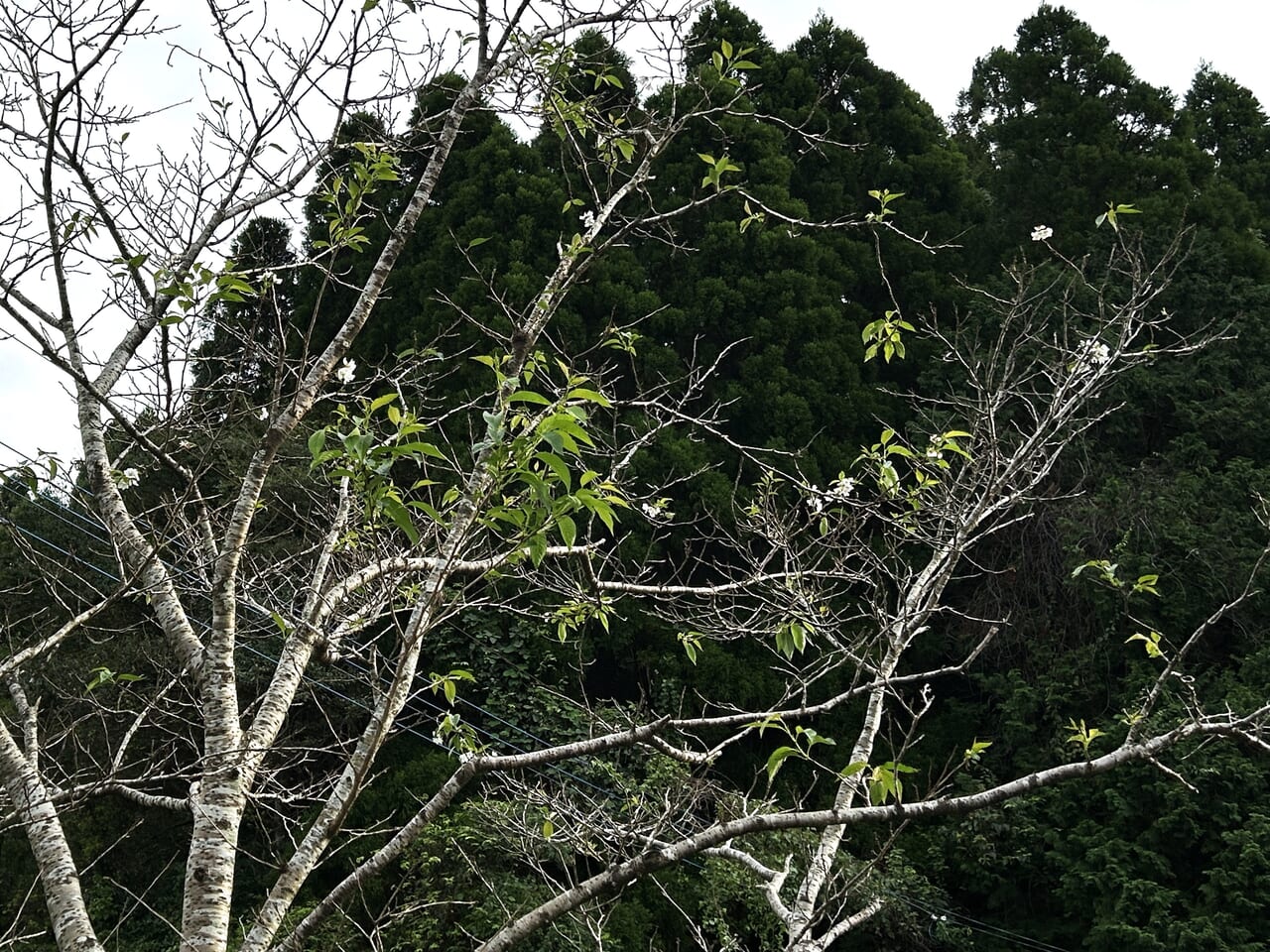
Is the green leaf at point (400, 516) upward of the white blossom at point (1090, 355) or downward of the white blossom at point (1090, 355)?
downward

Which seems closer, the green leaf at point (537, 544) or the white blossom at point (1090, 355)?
the green leaf at point (537, 544)

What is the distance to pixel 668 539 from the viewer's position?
8.83m

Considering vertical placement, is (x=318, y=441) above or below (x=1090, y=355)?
below

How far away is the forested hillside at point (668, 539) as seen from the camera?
2.29 m

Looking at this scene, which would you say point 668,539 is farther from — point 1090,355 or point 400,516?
point 400,516

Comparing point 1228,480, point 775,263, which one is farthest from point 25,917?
point 1228,480

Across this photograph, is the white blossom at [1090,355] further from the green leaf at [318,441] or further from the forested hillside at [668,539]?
the green leaf at [318,441]

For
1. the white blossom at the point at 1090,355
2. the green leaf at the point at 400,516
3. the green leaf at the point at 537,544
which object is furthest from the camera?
the white blossom at the point at 1090,355

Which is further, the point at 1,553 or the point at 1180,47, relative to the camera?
the point at 1180,47

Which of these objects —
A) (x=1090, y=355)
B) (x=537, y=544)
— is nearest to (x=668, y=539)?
(x=1090, y=355)

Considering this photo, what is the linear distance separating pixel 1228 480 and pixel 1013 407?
1.78 meters

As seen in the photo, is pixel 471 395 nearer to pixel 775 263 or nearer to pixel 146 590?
pixel 775 263

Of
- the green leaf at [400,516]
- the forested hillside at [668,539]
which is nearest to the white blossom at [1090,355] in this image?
the forested hillside at [668,539]

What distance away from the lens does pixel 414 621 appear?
83.4 inches
